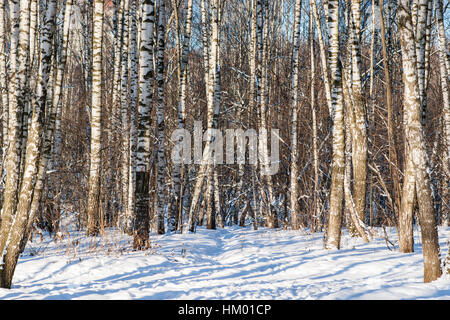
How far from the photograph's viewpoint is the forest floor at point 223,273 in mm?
4547

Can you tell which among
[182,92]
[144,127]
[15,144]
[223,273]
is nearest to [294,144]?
[182,92]

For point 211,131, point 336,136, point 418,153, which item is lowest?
point 418,153

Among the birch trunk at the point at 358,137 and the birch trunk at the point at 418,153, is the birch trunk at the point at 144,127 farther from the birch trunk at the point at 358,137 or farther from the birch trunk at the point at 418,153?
the birch trunk at the point at 418,153

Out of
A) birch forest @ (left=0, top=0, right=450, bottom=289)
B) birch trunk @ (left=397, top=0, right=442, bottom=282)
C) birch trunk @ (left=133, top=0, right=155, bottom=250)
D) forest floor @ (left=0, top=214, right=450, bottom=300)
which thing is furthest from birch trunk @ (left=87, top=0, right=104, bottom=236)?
birch trunk @ (left=397, top=0, right=442, bottom=282)

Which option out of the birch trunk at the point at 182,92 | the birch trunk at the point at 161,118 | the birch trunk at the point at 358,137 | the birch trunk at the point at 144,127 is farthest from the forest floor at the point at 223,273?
the birch trunk at the point at 182,92

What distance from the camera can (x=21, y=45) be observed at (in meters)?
5.23

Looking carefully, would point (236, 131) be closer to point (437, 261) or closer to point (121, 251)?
point (121, 251)

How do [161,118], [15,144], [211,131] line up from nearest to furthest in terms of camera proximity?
[15,144]
[161,118]
[211,131]

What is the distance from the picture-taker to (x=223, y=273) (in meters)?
5.95

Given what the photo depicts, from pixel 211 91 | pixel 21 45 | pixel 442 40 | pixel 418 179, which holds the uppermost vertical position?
pixel 442 40

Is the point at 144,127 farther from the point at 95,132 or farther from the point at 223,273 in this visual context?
the point at 223,273

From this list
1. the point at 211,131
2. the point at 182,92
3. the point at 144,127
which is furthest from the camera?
the point at 182,92
